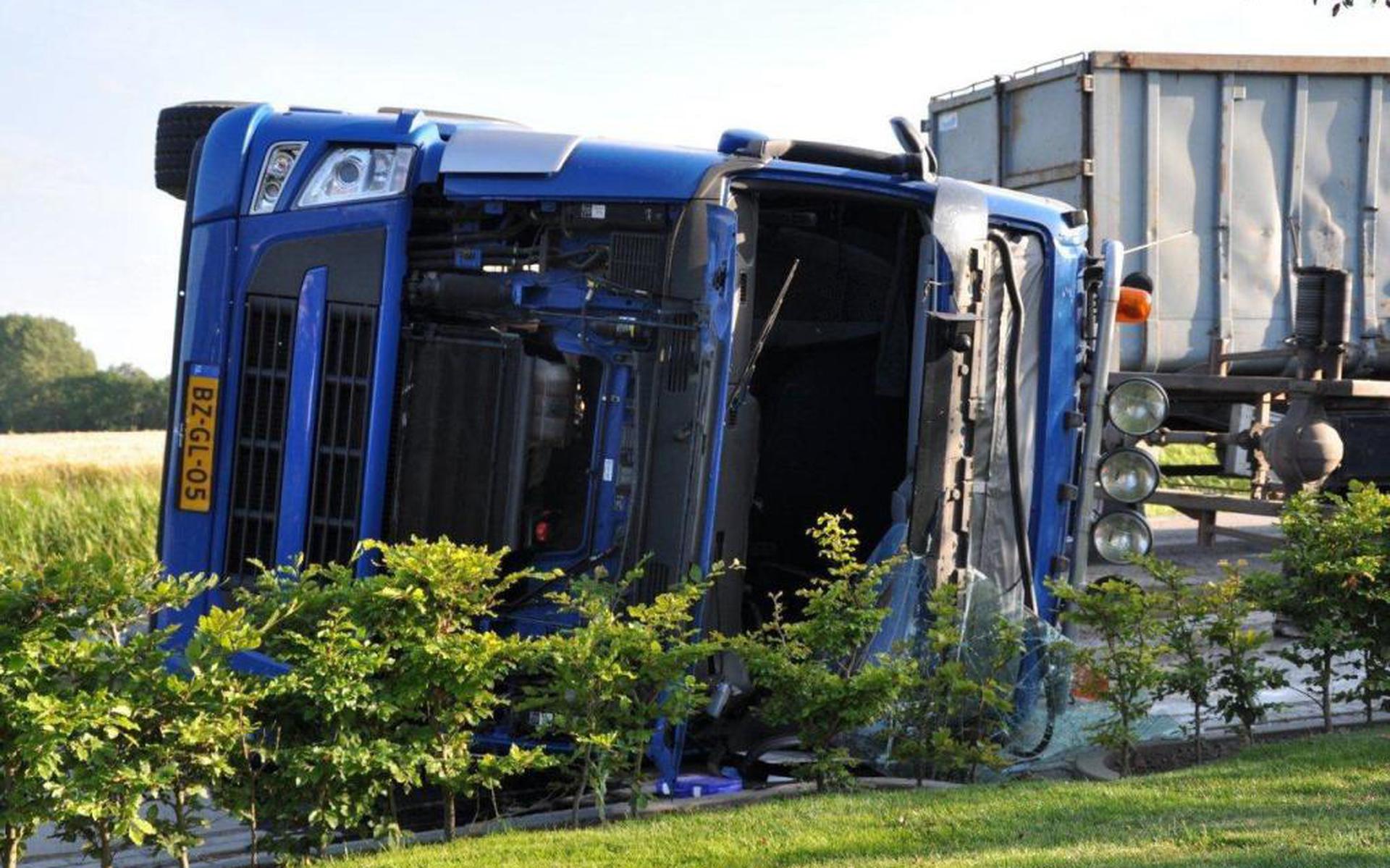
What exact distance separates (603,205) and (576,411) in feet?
2.58

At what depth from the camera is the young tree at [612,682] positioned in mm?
5059

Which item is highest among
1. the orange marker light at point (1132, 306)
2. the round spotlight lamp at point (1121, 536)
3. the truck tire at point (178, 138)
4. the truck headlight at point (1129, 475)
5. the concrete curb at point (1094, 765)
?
the truck tire at point (178, 138)

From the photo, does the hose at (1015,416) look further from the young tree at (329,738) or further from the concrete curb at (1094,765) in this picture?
the young tree at (329,738)

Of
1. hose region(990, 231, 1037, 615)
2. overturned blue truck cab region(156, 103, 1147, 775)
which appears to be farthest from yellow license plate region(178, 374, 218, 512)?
hose region(990, 231, 1037, 615)

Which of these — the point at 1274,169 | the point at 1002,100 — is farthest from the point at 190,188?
the point at 1274,169

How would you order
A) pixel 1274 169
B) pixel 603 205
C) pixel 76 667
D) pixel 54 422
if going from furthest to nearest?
pixel 54 422 < pixel 1274 169 < pixel 603 205 < pixel 76 667

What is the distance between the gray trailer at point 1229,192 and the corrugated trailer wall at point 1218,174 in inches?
0.4

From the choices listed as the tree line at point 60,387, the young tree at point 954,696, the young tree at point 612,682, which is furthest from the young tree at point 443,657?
the tree line at point 60,387

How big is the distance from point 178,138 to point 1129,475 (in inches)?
186

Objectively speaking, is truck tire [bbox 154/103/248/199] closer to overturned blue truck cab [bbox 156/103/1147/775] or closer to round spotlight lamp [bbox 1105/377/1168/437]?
overturned blue truck cab [bbox 156/103/1147/775]

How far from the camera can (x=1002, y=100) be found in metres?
12.0

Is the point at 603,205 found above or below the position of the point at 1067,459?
above

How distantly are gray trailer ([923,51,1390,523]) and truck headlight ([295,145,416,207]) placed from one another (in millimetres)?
6684

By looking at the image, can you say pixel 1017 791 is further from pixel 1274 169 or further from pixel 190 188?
pixel 1274 169
